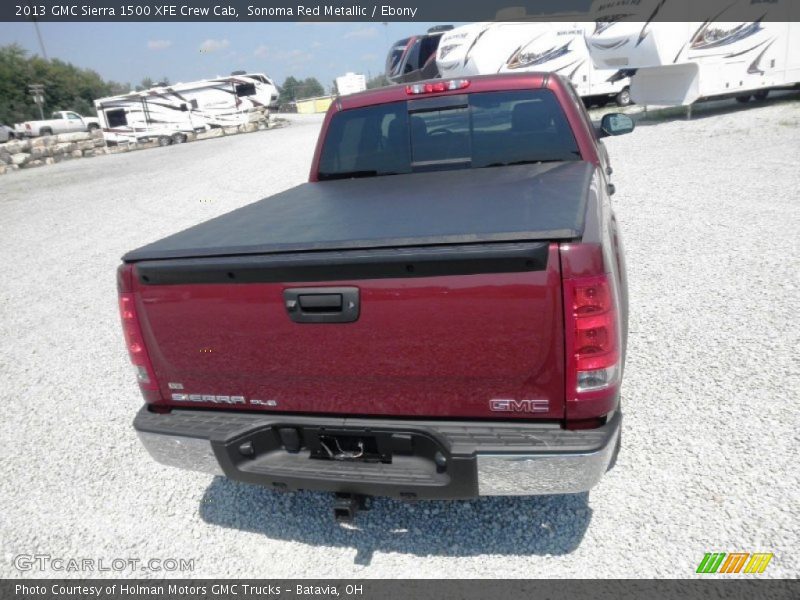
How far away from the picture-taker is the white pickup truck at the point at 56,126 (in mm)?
42938

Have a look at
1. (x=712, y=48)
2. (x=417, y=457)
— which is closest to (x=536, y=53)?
(x=712, y=48)

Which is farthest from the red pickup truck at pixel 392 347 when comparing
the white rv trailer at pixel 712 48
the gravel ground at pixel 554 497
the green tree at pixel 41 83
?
the green tree at pixel 41 83

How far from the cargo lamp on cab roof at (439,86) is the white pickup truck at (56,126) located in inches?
1762

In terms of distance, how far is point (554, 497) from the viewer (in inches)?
111

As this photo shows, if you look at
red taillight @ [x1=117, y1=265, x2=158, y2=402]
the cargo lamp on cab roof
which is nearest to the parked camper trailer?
the cargo lamp on cab roof

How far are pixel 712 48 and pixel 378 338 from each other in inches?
622

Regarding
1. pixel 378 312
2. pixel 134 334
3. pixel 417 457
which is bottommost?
pixel 417 457

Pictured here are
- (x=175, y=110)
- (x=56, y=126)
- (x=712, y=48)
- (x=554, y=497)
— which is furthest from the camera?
(x=56, y=126)

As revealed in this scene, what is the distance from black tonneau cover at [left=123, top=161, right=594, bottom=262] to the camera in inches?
79.2

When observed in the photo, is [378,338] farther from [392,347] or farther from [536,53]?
[536,53]

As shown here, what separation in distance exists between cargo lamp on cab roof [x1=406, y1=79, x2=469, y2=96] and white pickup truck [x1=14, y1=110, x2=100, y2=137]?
4475cm

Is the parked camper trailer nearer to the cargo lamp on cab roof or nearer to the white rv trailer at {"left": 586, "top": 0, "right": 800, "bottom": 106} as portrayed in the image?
the white rv trailer at {"left": 586, "top": 0, "right": 800, "bottom": 106}
